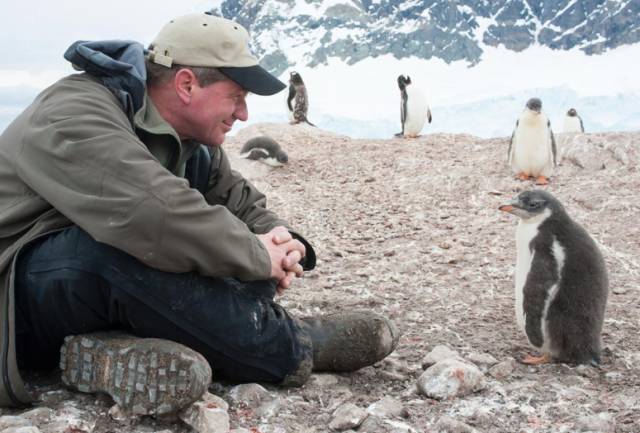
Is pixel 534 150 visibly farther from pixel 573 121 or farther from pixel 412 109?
pixel 573 121

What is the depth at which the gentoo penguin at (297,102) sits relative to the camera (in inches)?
584

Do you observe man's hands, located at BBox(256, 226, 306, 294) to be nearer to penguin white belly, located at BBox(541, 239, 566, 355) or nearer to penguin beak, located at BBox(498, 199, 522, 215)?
penguin white belly, located at BBox(541, 239, 566, 355)

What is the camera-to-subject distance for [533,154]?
7.27 meters

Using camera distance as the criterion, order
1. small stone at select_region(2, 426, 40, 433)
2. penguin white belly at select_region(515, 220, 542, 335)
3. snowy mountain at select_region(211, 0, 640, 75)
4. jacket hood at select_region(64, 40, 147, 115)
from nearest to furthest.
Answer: small stone at select_region(2, 426, 40, 433) → jacket hood at select_region(64, 40, 147, 115) → penguin white belly at select_region(515, 220, 542, 335) → snowy mountain at select_region(211, 0, 640, 75)

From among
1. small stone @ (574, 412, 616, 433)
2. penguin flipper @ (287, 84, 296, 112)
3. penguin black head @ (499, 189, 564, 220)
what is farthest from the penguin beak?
penguin flipper @ (287, 84, 296, 112)

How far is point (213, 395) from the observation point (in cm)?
229

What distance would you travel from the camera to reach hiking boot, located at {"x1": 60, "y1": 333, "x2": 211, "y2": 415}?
6.84ft

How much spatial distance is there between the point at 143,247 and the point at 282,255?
51 centimetres

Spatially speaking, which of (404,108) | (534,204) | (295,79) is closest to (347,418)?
(534,204)

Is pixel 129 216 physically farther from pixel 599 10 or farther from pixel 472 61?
pixel 599 10

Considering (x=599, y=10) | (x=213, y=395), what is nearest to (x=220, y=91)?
(x=213, y=395)

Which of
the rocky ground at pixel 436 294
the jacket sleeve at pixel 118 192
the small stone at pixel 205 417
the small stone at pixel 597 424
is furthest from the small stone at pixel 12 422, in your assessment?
the small stone at pixel 597 424

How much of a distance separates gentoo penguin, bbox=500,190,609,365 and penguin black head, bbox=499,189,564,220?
16 mm

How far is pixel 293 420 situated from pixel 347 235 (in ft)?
11.4
